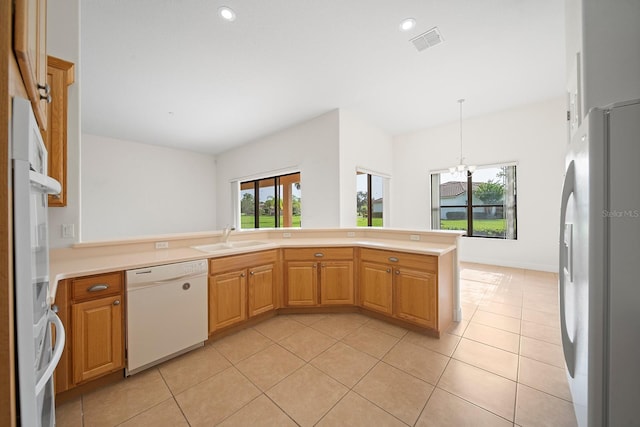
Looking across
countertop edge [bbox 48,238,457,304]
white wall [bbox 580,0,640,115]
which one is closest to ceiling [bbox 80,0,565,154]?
white wall [bbox 580,0,640,115]

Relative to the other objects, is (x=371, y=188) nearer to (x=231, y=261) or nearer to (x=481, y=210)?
(x=481, y=210)

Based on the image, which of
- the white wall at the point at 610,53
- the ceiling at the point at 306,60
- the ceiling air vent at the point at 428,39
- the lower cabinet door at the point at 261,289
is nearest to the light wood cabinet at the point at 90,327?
the lower cabinet door at the point at 261,289

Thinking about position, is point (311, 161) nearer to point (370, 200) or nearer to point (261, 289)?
point (370, 200)

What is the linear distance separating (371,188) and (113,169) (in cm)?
604

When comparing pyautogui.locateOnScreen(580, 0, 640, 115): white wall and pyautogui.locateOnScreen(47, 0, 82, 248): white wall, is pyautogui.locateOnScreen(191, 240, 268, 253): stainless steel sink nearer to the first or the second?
pyautogui.locateOnScreen(47, 0, 82, 248): white wall

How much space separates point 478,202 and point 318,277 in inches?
173

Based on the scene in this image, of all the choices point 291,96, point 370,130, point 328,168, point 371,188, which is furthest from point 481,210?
point 291,96

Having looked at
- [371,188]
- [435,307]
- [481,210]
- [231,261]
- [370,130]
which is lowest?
[435,307]

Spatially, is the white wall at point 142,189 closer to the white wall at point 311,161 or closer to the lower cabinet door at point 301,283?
the white wall at point 311,161

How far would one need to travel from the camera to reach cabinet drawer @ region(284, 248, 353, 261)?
2.78 m

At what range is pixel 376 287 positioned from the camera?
2.63m

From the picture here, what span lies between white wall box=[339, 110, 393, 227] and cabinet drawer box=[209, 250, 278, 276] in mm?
1805

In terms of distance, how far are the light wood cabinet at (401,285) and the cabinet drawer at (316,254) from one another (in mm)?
191

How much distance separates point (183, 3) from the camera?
2.06 meters
